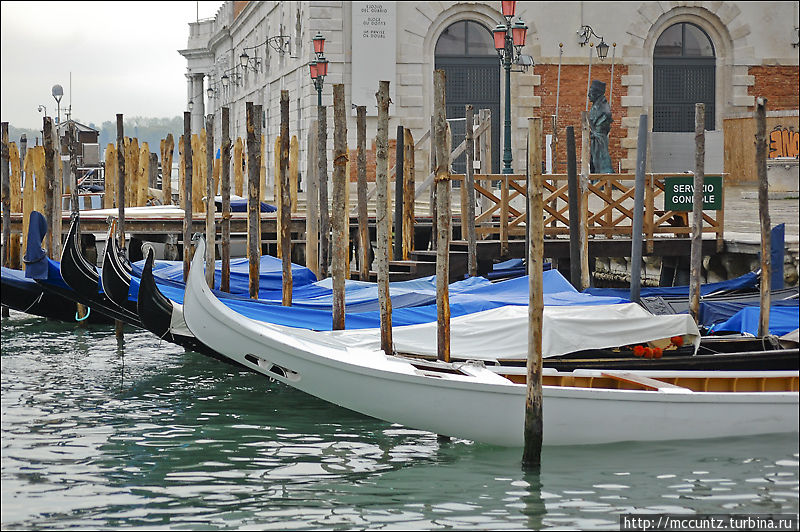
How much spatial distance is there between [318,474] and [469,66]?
1745 centimetres

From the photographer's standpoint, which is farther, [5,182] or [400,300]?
[5,182]

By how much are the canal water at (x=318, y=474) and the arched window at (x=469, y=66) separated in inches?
595

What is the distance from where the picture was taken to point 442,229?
8.16 meters

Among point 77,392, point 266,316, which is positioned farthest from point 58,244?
point 266,316

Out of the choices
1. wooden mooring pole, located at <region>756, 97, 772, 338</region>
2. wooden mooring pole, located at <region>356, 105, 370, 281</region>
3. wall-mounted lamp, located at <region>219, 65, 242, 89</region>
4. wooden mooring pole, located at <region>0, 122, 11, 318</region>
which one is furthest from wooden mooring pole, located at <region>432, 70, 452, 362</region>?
wall-mounted lamp, located at <region>219, 65, 242, 89</region>

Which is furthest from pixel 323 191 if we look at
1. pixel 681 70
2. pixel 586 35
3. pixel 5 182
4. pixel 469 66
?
pixel 681 70

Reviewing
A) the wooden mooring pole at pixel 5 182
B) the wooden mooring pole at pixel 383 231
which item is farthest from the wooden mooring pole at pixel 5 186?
the wooden mooring pole at pixel 383 231

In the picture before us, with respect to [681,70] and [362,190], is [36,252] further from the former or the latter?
[681,70]

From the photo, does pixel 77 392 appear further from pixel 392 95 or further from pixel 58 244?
pixel 392 95

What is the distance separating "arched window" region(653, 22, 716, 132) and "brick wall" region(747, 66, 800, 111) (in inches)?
33.9

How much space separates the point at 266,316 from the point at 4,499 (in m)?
3.21

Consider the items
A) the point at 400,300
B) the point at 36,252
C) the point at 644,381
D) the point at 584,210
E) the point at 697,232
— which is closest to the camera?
the point at 644,381

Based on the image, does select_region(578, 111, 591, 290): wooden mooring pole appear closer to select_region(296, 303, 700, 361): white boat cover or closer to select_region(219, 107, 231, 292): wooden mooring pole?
select_region(296, 303, 700, 361): white boat cover

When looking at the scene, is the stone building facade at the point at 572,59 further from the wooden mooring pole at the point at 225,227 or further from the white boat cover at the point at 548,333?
the white boat cover at the point at 548,333
